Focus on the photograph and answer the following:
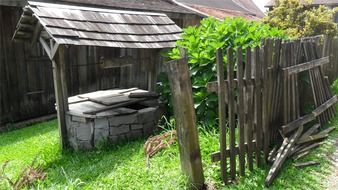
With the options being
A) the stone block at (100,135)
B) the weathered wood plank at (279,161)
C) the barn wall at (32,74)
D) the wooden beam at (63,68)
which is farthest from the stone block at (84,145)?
the weathered wood plank at (279,161)

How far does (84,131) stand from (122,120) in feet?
2.23

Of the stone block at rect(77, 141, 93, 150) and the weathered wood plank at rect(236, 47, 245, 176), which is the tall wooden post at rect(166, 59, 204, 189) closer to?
the weathered wood plank at rect(236, 47, 245, 176)

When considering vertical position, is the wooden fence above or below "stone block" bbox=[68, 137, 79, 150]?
above

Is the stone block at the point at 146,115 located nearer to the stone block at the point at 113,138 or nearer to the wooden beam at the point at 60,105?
the stone block at the point at 113,138

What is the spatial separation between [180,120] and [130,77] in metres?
8.11

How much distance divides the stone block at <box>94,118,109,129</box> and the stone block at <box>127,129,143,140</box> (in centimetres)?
49

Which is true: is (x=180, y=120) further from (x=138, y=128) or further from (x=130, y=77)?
(x=130, y=77)

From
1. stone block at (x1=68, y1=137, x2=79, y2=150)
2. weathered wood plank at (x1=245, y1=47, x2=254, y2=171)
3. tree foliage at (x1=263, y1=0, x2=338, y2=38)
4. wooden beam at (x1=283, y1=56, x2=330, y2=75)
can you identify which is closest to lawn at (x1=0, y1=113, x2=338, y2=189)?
stone block at (x1=68, y1=137, x2=79, y2=150)

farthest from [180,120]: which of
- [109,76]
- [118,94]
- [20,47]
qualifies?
[109,76]

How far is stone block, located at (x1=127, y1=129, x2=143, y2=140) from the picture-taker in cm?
594

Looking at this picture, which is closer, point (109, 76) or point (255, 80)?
point (255, 80)

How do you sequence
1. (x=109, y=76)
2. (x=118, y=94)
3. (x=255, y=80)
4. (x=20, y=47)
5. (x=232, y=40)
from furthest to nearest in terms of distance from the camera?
(x=109, y=76), (x=20, y=47), (x=118, y=94), (x=232, y=40), (x=255, y=80)

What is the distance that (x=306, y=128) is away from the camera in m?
5.75

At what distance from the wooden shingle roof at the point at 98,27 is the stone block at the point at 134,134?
1561 millimetres
